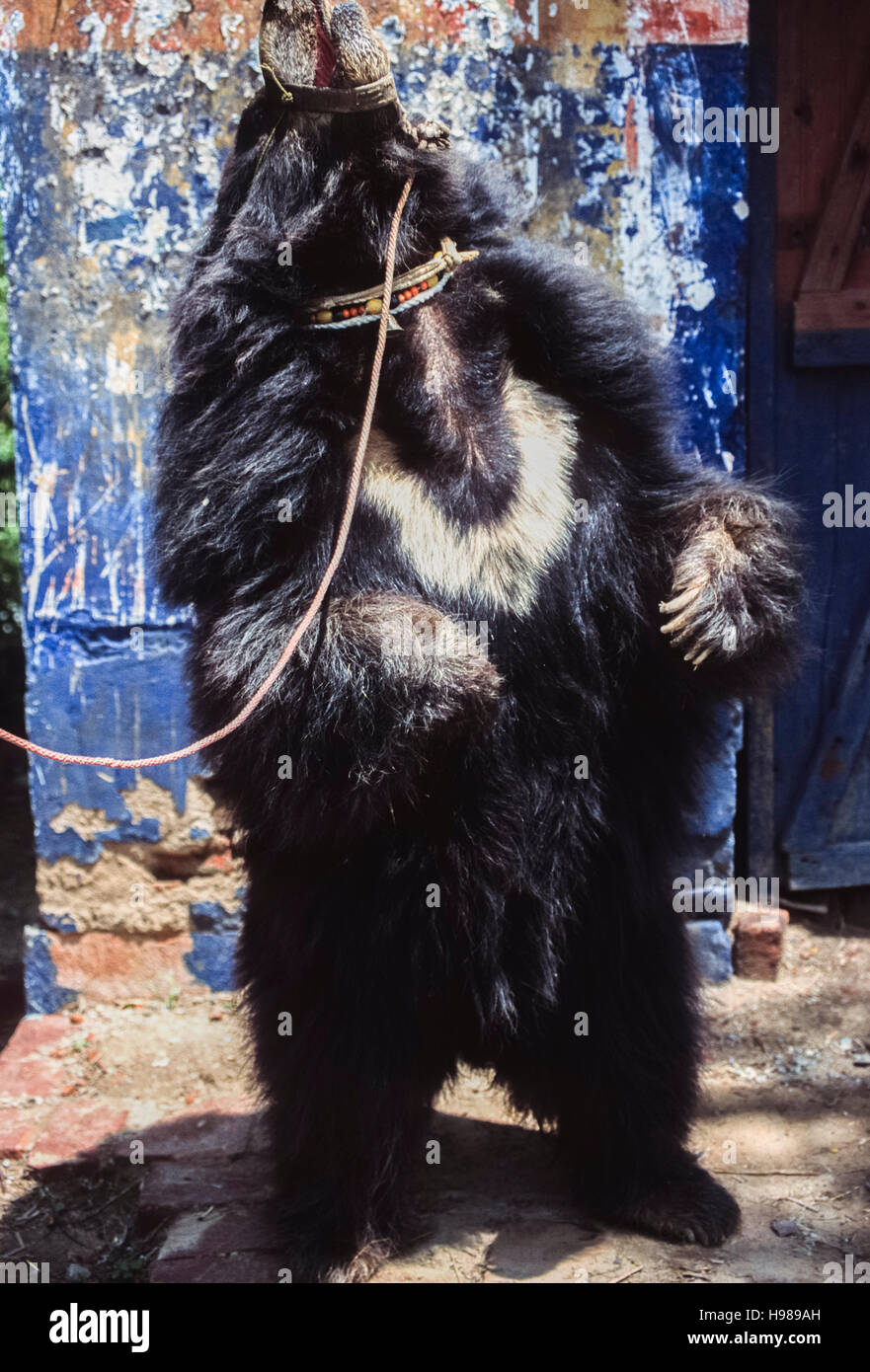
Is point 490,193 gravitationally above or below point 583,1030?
above

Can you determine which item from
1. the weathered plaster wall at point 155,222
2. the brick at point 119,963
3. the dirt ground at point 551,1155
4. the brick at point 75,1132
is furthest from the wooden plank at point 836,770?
the brick at point 75,1132

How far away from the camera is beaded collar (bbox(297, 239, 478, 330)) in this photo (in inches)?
94.9

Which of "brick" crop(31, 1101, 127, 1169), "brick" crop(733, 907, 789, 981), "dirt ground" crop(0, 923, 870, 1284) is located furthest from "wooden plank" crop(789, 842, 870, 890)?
"brick" crop(31, 1101, 127, 1169)

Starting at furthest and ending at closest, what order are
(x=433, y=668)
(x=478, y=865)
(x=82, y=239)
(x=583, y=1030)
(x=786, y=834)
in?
(x=786, y=834)
(x=82, y=239)
(x=583, y=1030)
(x=478, y=865)
(x=433, y=668)

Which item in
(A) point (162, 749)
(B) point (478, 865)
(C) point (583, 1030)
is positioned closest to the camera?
(B) point (478, 865)

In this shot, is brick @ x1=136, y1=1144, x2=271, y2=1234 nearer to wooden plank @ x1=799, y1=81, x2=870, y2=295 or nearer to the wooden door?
the wooden door

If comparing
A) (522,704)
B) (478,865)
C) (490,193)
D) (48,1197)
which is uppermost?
(490,193)

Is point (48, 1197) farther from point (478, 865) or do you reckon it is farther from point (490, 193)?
point (490, 193)

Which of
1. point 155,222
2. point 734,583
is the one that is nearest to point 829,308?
point 734,583

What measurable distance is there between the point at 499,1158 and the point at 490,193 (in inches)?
88.3

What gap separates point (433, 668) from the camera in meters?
2.28

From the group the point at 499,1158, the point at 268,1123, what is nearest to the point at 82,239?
the point at 268,1123

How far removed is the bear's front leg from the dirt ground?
122cm

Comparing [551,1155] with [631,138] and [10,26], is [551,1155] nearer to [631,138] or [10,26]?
[631,138]
